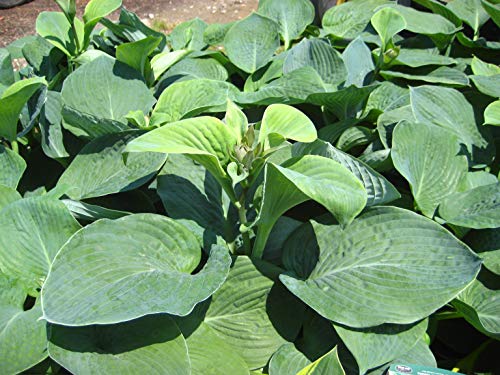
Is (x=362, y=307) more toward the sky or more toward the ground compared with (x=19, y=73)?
more toward the ground

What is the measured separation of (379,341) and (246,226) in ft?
1.10

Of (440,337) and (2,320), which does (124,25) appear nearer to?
(2,320)

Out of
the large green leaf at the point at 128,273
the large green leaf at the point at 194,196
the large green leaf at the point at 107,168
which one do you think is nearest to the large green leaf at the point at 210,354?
A: the large green leaf at the point at 128,273

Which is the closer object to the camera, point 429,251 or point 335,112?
point 429,251

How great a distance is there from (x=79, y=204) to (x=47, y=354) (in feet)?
1.02

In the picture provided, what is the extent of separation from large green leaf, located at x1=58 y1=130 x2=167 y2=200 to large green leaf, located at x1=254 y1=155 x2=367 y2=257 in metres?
0.31

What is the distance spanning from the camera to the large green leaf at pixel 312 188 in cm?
97

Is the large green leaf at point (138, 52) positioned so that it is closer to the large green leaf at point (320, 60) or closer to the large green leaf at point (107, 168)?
the large green leaf at point (107, 168)

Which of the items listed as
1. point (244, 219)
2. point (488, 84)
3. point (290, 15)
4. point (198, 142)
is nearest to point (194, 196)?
point (244, 219)

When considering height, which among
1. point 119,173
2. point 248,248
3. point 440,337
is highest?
point 119,173

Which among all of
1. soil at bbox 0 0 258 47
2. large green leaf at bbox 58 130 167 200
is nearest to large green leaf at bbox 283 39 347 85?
large green leaf at bbox 58 130 167 200

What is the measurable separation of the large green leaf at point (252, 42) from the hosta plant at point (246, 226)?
0.21 m

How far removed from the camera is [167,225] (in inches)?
46.2

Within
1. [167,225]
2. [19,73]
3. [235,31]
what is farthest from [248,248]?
[19,73]
